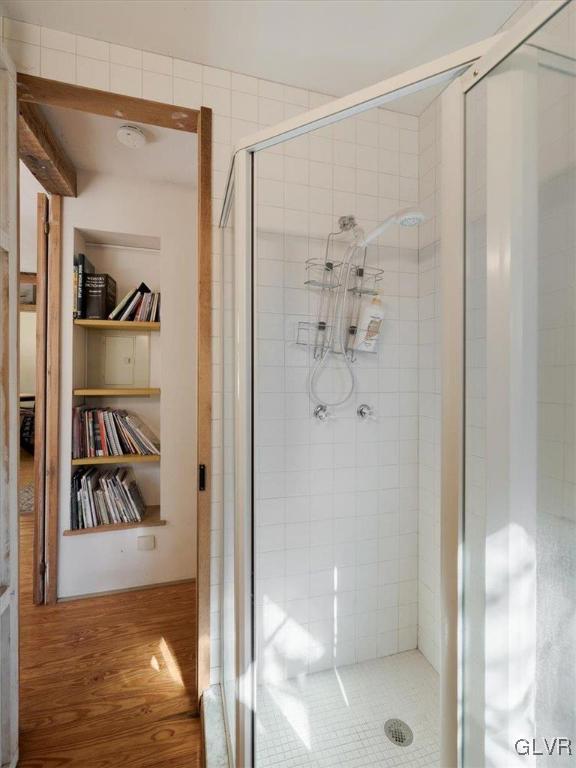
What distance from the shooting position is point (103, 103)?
128cm

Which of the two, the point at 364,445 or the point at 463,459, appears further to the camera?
the point at 364,445

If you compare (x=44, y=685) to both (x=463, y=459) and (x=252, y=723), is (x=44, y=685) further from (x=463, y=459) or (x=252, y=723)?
(x=463, y=459)

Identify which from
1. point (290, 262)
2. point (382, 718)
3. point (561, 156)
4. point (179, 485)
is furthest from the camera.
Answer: point (179, 485)

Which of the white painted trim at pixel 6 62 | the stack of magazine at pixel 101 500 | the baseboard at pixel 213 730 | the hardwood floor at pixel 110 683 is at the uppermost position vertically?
the white painted trim at pixel 6 62

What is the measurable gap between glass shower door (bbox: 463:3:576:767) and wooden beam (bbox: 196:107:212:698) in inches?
37.9

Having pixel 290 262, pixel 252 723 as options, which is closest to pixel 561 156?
pixel 290 262

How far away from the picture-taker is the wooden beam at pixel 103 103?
1.21m

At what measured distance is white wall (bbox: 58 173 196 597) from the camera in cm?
198

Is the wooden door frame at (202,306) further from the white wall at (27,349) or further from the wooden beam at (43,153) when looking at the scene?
the white wall at (27,349)

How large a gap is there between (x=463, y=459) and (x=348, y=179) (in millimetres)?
1306

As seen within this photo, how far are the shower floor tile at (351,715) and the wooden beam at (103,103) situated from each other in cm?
206

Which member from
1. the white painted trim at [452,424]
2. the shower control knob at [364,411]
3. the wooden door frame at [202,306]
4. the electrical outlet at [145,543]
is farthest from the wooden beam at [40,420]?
the white painted trim at [452,424]

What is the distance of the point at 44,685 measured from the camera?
1.43m

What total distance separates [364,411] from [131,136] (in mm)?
1617
